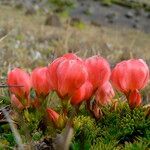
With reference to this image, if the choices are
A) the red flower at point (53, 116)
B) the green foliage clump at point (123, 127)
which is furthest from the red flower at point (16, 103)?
the green foliage clump at point (123, 127)

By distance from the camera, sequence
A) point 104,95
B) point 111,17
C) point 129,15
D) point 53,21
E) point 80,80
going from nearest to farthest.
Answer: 1. point 80,80
2. point 104,95
3. point 53,21
4. point 111,17
5. point 129,15

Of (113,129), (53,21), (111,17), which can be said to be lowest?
(111,17)

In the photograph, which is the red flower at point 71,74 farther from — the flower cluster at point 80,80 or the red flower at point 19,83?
the red flower at point 19,83

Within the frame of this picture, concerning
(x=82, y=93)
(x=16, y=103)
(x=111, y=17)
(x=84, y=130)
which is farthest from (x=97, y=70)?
(x=111, y=17)

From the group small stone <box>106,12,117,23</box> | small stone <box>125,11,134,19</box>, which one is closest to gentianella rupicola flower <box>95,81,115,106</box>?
small stone <box>106,12,117,23</box>

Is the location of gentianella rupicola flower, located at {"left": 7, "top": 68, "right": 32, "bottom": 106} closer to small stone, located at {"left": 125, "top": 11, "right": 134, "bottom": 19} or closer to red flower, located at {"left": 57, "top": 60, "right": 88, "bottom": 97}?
red flower, located at {"left": 57, "top": 60, "right": 88, "bottom": 97}

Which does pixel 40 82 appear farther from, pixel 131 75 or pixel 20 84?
pixel 131 75
